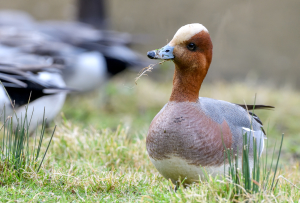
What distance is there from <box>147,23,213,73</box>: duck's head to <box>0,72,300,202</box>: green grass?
36 centimetres

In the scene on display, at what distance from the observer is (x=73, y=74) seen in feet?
19.2

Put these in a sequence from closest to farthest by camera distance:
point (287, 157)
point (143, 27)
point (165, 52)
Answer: point (165, 52) → point (287, 157) → point (143, 27)

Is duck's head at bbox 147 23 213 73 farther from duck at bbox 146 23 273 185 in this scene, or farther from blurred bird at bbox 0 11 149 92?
blurred bird at bbox 0 11 149 92

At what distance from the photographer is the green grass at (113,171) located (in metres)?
1.98

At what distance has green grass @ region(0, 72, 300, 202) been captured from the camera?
6.51ft

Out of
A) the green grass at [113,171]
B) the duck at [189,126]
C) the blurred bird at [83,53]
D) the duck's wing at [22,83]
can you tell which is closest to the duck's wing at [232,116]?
the duck at [189,126]

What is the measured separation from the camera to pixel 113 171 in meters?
2.43

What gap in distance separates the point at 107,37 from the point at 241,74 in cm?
458

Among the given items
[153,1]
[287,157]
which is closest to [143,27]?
[153,1]

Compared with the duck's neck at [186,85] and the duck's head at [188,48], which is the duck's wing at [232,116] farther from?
the duck's head at [188,48]

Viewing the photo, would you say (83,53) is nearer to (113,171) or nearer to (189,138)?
(113,171)

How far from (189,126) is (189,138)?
0.07 meters

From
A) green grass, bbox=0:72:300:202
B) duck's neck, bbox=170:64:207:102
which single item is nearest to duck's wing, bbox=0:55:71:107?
green grass, bbox=0:72:300:202

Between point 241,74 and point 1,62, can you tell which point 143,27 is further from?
point 1,62
